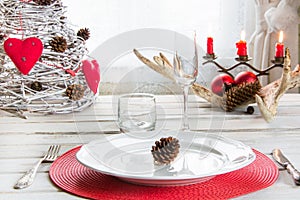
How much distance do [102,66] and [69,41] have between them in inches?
48.7

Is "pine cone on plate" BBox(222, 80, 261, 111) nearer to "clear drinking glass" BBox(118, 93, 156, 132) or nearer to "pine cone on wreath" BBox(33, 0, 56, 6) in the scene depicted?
"clear drinking glass" BBox(118, 93, 156, 132)

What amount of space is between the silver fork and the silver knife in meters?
0.46

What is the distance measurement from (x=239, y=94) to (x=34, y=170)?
0.73 m

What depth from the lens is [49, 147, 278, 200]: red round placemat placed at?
0.78 metres

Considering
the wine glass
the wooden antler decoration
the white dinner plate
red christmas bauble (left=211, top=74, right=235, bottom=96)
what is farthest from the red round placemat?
red christmas bauble (left=211, top=74, right=235, bottom=96)

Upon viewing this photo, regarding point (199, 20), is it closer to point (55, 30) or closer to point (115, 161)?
point (55, 30)

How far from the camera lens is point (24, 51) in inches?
54.0

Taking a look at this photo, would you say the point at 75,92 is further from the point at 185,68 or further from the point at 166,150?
the point at 166,150

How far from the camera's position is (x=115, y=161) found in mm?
938

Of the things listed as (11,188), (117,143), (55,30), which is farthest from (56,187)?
(55,30)

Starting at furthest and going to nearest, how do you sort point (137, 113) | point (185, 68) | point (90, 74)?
point (90, 74)
point (137, 113)
point (185, 68)

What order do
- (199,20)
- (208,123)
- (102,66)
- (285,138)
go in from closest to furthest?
1. (285,138)
2. (208,123)
3. (102,66)
4. (199,20)

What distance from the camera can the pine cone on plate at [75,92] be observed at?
144 centimetres

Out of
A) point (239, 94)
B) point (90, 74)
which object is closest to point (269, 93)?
point (239, 94)
